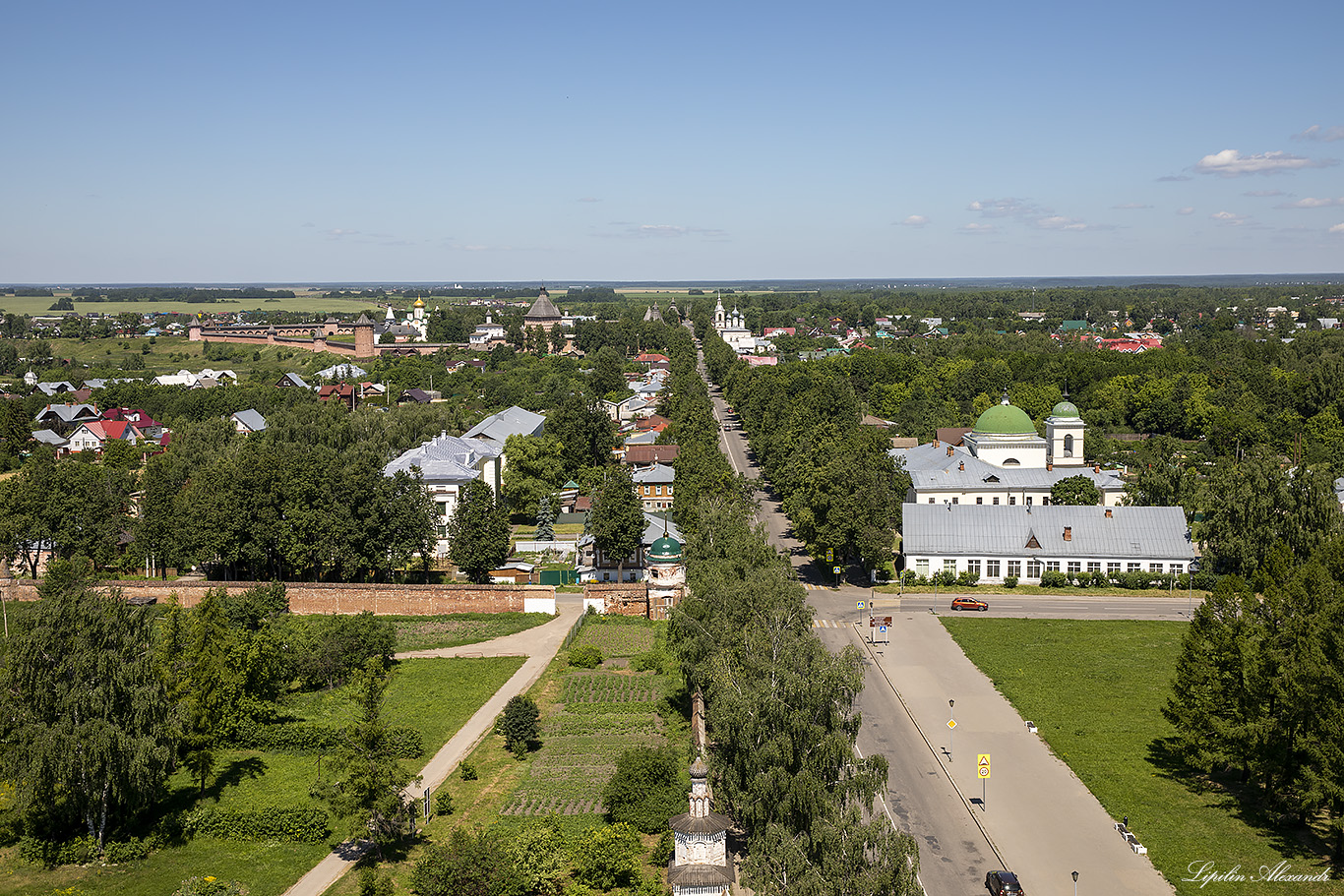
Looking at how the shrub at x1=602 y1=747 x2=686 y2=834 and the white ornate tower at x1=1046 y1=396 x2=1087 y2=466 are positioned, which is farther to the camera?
the white ornate tower at x1=1046 y1=396 x2=1087 y2=466

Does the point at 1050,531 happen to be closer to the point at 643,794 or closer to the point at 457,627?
the point at 457,627

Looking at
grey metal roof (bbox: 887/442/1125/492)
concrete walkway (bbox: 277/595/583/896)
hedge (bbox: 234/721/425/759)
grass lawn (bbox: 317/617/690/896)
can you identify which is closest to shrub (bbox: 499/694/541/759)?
grass lawn (bbox: 317/617/690/896)

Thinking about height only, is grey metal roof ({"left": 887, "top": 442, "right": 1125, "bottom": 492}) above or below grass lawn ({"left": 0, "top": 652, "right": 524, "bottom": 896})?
above

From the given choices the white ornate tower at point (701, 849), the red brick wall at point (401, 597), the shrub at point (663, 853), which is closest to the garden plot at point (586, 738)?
the shrub at point (663, 853)

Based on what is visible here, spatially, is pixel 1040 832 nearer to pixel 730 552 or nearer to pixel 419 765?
pixel 730 552

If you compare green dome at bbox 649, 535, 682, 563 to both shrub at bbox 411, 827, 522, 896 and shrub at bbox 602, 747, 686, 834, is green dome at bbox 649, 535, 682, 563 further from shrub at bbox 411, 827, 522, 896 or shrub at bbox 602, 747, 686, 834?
shrub at bbox 411, 827, 522, 896

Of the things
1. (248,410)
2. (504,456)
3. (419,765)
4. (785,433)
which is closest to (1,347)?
(248,410)
